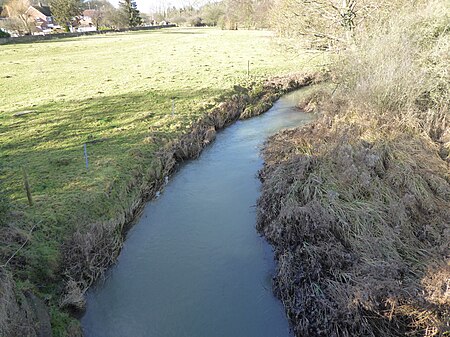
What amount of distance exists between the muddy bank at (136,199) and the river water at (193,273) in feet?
1.08

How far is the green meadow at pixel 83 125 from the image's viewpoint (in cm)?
793

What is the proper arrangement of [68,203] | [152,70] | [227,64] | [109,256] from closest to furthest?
[109,256] < [68,203] < [152,70] < [227,64]

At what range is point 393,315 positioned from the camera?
18.1 feet

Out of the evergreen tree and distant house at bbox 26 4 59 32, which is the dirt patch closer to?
the evergreen tree

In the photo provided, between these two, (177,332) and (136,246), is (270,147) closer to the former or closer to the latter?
(136,246)

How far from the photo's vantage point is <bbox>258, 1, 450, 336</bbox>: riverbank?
574cm

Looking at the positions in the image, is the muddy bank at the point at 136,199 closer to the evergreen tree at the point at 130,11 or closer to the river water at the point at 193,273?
the river water at the point at 193,273

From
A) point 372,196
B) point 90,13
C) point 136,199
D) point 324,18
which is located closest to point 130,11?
point 90,13

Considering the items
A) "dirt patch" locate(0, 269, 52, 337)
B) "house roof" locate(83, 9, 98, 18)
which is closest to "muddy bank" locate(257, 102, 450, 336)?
"dirt patch" locate(0, 269, 52, 337)

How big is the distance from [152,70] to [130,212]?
19122mm

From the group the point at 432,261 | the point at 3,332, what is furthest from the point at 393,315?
the point at 3,332

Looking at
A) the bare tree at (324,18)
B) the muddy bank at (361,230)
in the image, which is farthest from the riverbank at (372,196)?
the bare tree at (324,18)

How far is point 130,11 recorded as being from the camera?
69.6 metres

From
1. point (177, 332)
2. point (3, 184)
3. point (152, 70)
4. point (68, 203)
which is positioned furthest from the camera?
point (152, 70)
